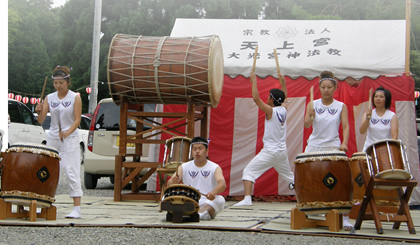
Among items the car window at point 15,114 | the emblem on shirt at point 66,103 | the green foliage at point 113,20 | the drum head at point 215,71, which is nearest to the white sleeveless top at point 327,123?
the drum head at point 215,71

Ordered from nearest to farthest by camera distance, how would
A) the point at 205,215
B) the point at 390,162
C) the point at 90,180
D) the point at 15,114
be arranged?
the point at 390,162 < the point at 205,215 < the point at 90,180 < the point at 15,114

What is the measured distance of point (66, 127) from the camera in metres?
6.95

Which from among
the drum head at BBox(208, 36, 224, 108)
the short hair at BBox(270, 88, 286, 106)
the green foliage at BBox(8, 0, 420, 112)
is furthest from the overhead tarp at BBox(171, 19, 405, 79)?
the green foliage at BBox(8, 0, 420, 112)

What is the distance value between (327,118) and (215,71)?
2.48 m

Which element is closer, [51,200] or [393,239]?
[393,239]

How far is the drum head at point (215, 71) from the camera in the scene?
8898mm

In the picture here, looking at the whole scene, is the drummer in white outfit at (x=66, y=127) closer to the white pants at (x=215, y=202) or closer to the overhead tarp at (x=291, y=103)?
the white pants at (x=215, y=202)

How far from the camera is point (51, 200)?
21.5ft

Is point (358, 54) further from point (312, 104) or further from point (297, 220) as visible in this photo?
point (297, 220)

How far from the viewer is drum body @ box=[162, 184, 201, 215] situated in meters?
6.27

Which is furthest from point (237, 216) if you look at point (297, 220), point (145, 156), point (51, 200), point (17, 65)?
point (17, 65)

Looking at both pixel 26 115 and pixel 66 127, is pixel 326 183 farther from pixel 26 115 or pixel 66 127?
pixel 26 115

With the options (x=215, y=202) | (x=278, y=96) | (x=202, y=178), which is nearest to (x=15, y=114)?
(x=278, y=96)

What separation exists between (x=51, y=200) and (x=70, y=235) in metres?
1.24
